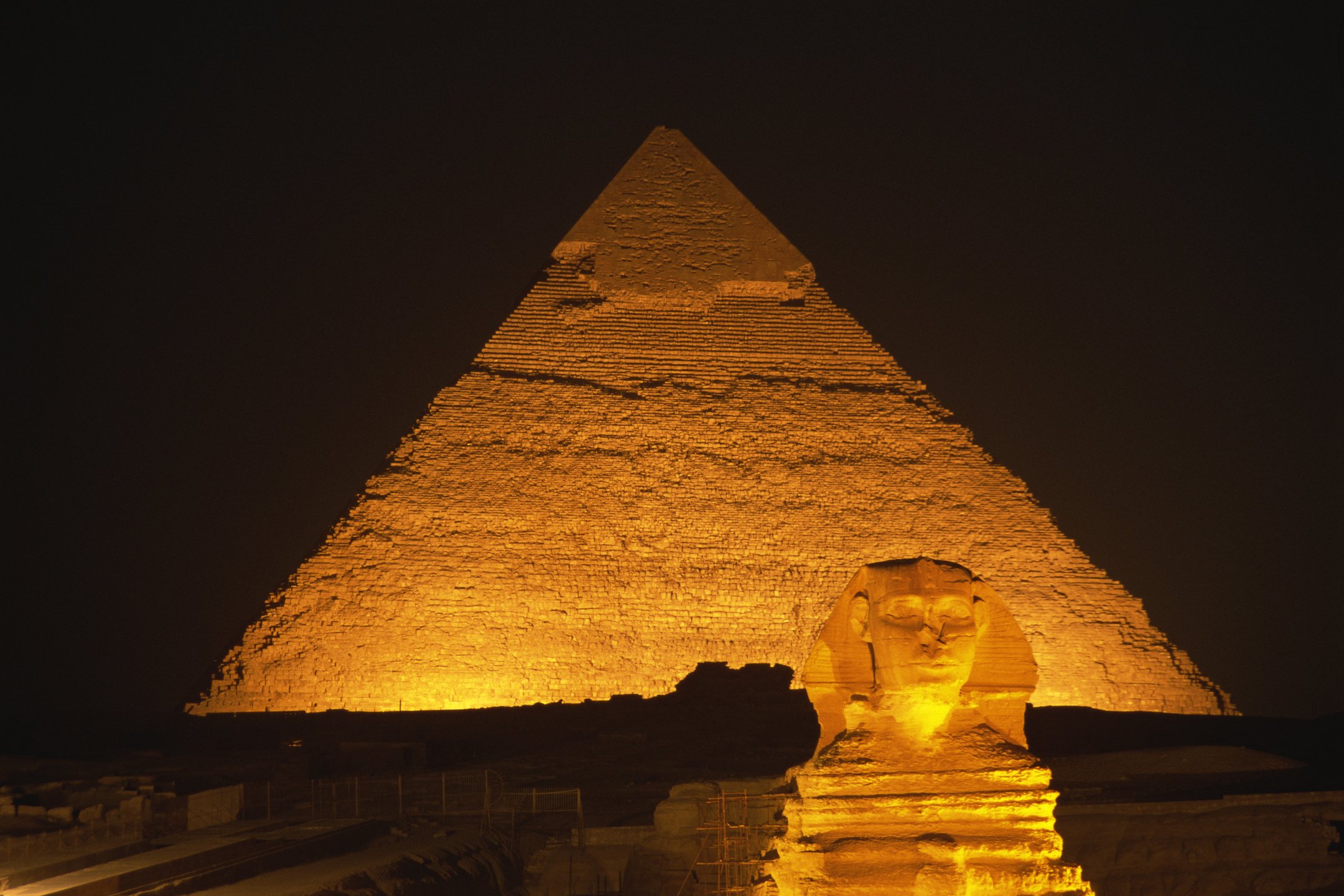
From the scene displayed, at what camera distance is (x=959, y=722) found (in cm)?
620

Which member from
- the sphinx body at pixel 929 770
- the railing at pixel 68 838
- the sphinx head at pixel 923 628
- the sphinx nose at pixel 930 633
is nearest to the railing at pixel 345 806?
the railing at pixel 68 838

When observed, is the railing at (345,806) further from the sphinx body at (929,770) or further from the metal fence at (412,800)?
the sphinx body at (929,770)

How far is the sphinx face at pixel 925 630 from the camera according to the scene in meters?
6.09

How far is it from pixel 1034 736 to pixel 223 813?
13328 mm

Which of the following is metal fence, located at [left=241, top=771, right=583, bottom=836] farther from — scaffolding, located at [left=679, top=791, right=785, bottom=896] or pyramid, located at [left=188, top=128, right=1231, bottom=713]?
pyramid, located at [left=188, top=128, right=1231, bottom=713]

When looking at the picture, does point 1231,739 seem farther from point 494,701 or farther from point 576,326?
point 576,326

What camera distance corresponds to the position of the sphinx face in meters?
6.09

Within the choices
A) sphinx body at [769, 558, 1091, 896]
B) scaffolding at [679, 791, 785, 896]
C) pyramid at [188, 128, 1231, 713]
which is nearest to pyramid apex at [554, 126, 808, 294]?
pyramid at [188, 128, 1231, 713]

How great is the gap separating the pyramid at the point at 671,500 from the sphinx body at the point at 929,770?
3298 centimetres

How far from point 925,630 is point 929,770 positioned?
0.42 meters

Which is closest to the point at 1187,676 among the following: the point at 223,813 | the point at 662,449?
the point at 662,449

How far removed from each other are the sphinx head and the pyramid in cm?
3307

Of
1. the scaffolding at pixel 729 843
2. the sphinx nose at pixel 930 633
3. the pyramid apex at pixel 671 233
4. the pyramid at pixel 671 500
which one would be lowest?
the scaffolding at pixel 729 843

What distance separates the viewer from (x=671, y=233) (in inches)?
1740
